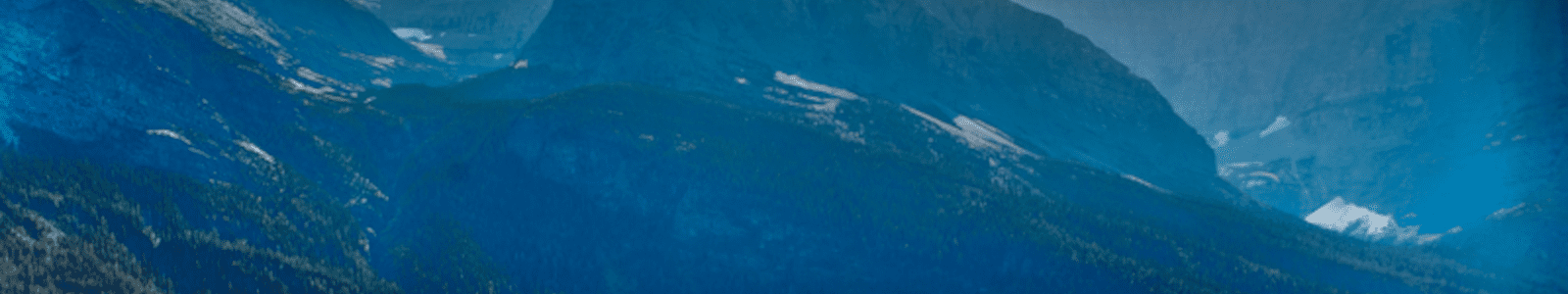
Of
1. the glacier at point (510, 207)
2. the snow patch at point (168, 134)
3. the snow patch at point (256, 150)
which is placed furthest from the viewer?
the snow patch at point (256, 150)

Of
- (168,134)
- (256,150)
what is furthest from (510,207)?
(168,134)

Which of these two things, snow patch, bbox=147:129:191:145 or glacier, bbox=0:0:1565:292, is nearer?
glacier, bbox=0:0:1565:292

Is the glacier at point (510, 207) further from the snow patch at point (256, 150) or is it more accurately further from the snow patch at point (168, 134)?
the snow patch at point (168, 134)

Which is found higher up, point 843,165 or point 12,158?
point 843,165

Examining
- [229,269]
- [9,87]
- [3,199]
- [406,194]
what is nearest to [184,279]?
[229,269]

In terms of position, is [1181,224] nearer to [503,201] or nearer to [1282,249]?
[1282,249]

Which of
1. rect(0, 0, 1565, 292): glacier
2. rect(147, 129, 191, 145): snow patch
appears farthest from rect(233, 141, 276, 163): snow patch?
rect(147, 129, 191, 145): snow patch

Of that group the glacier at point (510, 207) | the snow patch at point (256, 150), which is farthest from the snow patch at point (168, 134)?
the snow patch at point (256, 150)

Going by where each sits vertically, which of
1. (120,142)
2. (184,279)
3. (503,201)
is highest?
(503,201)

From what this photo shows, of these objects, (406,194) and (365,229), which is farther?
(406,194)

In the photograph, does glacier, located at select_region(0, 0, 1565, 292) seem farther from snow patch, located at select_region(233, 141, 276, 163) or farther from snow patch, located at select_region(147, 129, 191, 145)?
snow patch, located at select_region(147, 129, 191, 145)

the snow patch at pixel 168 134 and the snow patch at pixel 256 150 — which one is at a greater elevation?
the snow patch at pixel 256 150
